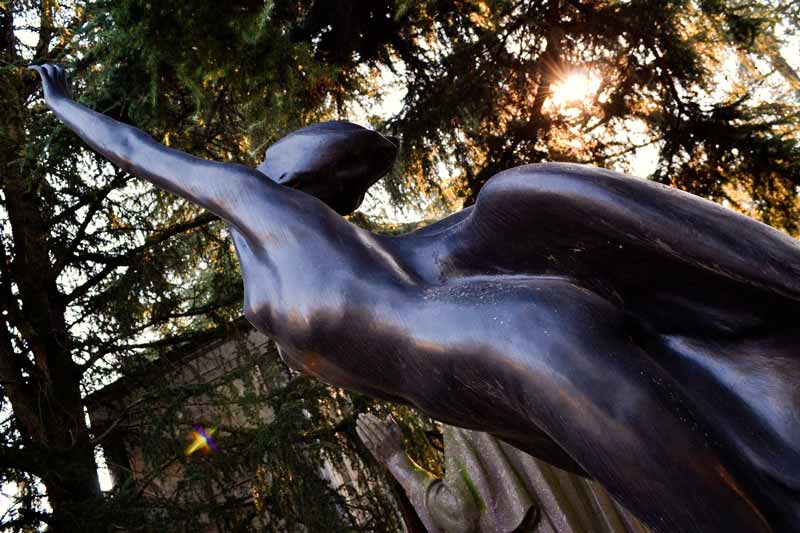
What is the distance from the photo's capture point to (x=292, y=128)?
6891 mm

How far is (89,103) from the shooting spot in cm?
627

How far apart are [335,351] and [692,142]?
6220 millimetres

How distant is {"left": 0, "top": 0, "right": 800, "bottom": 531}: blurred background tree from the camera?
645 cm

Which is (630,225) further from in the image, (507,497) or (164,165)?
(507,497)

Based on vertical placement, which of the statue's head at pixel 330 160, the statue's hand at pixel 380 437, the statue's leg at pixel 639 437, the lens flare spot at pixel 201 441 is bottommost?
the statue's leg at pixel 639 437

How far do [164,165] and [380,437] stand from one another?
1555 millimetres

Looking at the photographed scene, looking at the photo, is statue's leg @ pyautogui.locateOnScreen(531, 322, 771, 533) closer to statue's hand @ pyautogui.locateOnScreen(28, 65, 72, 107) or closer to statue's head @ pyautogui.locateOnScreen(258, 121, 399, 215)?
statue's head @ pyautogui.locateOnScreen(258, 121, 399, 215)

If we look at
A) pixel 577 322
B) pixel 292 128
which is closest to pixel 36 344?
pixel 292 128

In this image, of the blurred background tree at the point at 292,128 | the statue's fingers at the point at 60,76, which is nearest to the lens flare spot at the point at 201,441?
Answer: the blurred background tree at the point at 292,128

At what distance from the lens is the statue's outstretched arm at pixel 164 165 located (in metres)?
1.87

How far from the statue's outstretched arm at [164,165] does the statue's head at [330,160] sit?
0.15 m

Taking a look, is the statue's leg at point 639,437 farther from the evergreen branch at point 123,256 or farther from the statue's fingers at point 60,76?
the evergreen branch at point 123,256

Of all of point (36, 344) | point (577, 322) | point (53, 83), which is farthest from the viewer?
point (36, 344)

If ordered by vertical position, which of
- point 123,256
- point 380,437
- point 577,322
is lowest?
point 577,322
